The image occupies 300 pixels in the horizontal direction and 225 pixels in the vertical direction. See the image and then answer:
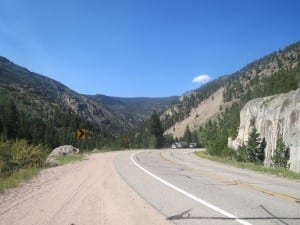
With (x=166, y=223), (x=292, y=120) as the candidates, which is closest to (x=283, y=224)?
(x=166, y=223)

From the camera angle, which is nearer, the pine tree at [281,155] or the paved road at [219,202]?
the paved road at [219,202]

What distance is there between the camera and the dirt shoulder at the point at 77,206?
24.8 ft

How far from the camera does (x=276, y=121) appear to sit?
122ft

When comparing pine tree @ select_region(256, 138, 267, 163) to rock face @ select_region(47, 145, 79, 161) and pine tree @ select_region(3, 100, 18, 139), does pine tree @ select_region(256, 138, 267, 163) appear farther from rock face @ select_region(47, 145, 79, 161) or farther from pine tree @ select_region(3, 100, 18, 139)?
pine tree @ select_region(3, 100, 18, 139)

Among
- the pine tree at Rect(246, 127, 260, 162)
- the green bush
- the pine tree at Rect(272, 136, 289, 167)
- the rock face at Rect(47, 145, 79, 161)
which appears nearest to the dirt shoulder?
the green bush

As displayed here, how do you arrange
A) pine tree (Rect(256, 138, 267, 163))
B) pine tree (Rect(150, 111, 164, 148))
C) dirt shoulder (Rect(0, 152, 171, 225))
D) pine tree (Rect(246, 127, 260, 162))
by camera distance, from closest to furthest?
dirt shoulder (Rect(0, 152, 171, 225)) < pine tree (Rect(256, 138, 267, 163)) < pine tree (Rect(246, 127, 260, 162)) < pine tree (Rect(150, 111, 164, 148))

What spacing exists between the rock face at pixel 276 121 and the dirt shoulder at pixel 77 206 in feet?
64.0

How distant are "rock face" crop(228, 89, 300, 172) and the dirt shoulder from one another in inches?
768

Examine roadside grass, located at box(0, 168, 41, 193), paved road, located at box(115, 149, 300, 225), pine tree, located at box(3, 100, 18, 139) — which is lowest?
roadside grass, located at box(0, 168, 41, 193)

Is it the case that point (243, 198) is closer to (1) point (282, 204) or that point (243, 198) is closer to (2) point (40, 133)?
(1) point (282, 204)

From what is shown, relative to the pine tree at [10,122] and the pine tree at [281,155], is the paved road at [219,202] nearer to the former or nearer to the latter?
the pine tree at [281,155]

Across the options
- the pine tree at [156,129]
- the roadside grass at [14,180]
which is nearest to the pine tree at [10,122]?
the pine tree at [156,129]

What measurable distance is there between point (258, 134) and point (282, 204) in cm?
3366

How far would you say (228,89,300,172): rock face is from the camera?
2964 centimetres
